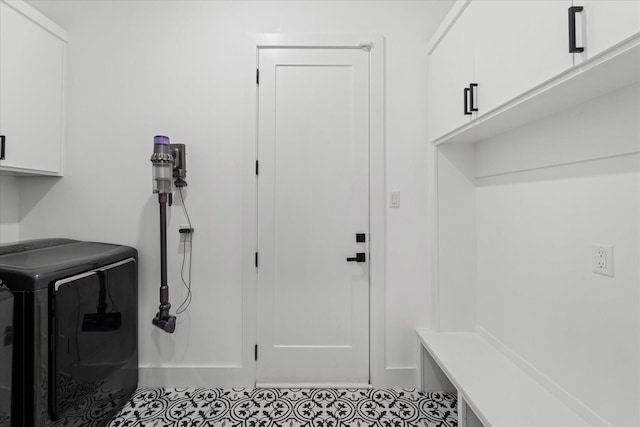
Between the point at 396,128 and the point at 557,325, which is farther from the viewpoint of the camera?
the point at 396,128

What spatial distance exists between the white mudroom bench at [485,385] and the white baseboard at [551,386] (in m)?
0.02

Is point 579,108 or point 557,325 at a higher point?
point 579,108

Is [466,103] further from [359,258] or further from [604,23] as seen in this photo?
[359,258]

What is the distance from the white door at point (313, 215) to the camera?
1.99 meters

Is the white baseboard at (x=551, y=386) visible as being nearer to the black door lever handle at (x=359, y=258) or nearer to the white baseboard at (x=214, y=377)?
the white baseboard at (x=214, y=377)

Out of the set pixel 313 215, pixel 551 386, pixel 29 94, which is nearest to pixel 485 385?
pixel 551 386

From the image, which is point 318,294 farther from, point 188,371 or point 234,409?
point 188,371

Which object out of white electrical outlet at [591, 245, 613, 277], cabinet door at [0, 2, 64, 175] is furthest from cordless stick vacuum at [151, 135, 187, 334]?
white electrical outlet at [591, 245, 613, 277]

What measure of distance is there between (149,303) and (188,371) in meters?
0.50

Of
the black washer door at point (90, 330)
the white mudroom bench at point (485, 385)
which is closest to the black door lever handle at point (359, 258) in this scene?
the white mudroom bench at point (485, 385)

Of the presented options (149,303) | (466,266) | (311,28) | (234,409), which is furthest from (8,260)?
(466,266)

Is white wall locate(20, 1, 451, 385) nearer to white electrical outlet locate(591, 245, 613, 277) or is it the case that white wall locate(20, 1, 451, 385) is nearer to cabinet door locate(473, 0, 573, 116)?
cabinet door locate(473, 0, 573, 116)

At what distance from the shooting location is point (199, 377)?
1987 millimetres

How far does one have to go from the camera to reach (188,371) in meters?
1.99
